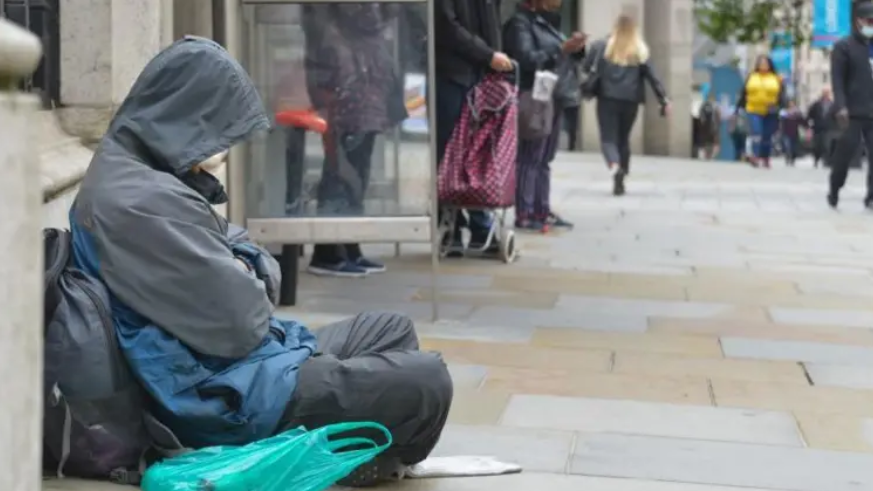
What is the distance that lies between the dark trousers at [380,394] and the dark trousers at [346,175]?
117 inches

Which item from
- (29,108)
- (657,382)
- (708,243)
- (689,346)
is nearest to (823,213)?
(708,243)

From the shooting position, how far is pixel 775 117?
71.5 ft

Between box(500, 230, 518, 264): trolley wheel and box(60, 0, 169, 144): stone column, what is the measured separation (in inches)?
133

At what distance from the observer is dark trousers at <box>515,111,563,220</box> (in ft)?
33.9

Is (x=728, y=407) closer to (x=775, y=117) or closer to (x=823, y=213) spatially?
(x=823, y=213)

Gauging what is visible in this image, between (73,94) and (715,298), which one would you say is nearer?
(73,94)

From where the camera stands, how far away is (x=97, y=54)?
6430 millimetres

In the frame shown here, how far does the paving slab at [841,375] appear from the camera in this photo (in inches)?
233

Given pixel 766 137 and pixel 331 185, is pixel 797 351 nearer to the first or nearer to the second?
pixel 331 185

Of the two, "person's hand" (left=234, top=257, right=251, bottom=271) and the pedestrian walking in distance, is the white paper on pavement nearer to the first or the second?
"person's hand" (left=234, top=257, right=251, bottom=271)

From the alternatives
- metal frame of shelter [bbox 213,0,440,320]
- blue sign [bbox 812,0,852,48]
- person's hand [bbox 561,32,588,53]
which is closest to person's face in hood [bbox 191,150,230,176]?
metal frame of shelter [bbox 213,0,440,320]

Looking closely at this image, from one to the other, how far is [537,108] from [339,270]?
2.08 m

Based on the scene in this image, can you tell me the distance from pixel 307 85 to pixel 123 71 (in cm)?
91

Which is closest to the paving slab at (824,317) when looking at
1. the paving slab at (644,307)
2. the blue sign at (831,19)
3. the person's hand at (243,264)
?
the paving slab at (644,307)
